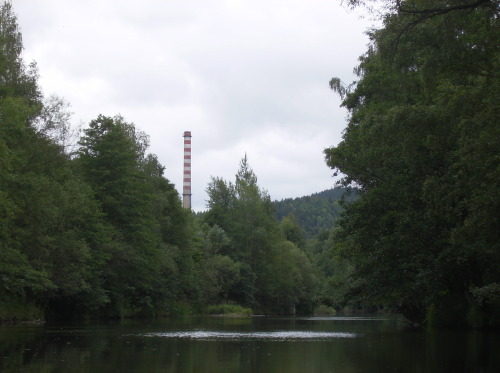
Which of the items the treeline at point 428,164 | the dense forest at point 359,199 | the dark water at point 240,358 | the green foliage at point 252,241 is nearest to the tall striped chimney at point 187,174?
the green foliage at point 252,241

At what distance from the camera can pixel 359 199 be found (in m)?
30.6

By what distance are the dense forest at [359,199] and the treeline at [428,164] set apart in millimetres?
71

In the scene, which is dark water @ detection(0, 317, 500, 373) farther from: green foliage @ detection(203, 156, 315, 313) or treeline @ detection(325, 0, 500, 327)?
green foliage @ detection(203, 156, 315, 313)

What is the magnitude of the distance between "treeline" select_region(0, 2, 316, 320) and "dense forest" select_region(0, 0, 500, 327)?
0.14m

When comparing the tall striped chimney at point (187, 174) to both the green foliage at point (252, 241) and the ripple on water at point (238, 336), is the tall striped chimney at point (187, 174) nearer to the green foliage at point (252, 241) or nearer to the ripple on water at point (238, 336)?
the green foliage at point (252, 241)

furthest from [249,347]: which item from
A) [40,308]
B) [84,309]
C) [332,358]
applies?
[84,309]

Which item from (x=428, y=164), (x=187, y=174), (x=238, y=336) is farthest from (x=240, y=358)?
(x=187, y=174)

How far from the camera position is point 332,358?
14.9 metres

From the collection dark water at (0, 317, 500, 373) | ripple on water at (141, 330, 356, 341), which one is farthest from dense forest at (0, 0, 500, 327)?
ripple on water at (141, 330, 356, 341)

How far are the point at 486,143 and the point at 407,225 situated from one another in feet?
33.9

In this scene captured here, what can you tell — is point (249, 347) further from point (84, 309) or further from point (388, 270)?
point (84, 309)

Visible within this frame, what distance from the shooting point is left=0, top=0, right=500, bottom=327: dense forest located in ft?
56.4

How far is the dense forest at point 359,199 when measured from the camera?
17203 mm

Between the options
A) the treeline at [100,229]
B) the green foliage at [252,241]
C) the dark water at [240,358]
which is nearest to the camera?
the dark water at [240,358]
